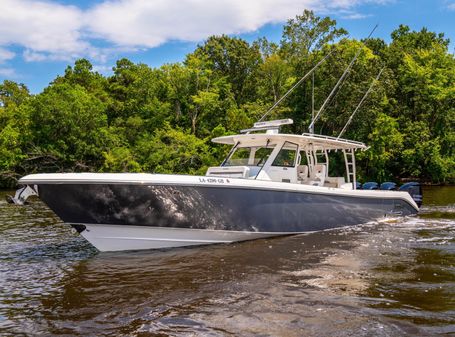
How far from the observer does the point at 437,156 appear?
1428 inches

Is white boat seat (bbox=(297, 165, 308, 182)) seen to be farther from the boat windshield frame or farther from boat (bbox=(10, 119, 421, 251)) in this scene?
the boat windshield frame

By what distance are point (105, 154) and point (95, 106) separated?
655cm

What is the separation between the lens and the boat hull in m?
8.90

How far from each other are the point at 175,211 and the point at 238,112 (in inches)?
1121

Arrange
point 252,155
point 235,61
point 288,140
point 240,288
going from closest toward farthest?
point 240,288
point 288,140
point 252,155
point 235,61

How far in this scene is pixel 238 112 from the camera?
122 ft

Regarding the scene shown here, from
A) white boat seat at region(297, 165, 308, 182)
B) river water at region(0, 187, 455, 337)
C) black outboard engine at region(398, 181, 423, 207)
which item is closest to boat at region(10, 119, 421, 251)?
white boat seat at region(297, 165, 308, 182)

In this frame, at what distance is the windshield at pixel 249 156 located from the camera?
11.8 metres

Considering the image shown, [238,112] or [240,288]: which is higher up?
[238,112]

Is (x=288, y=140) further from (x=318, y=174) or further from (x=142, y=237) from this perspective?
(x=142, y=237)

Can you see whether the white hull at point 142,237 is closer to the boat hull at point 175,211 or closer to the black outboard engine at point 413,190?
the boat hull at point 175,211

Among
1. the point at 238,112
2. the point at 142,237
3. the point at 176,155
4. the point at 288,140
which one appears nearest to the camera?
the point at 142,237

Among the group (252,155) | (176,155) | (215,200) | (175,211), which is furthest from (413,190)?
(176,155)

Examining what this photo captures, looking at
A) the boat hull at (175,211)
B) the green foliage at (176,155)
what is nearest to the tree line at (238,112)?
the green foliage at (176,155)
